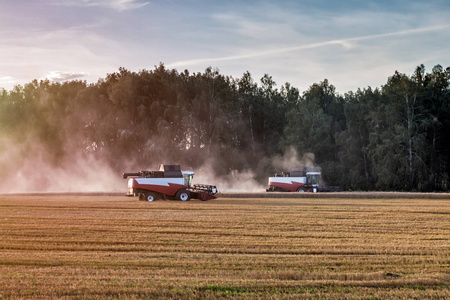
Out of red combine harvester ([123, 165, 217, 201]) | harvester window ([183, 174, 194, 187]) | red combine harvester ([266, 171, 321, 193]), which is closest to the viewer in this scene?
red combine harvester ([123, 165, 217, 201])

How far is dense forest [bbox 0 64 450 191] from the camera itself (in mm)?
63344

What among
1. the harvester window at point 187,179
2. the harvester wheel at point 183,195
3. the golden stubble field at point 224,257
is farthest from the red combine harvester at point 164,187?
the golden stubble field at point 224,257

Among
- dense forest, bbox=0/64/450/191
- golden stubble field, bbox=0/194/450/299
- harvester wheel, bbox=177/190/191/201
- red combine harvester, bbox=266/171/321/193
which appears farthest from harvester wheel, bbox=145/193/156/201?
dense forest, bbox=0/64/450/191

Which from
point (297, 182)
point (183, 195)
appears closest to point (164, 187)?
point (183, 195)

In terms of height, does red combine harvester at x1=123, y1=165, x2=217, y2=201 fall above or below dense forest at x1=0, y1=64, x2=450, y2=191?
below

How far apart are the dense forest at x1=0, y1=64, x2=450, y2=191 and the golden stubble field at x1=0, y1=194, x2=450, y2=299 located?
3978cm

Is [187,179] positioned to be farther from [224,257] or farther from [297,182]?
[224,257]

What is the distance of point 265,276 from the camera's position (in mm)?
12633

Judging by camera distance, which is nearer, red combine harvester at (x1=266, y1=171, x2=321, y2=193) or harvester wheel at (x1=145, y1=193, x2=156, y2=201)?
harvester wheel at (x1=145, y1=193, x2=156, y2=201)

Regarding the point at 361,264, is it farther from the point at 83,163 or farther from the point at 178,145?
the point at 83,163

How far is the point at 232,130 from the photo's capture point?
6956 cm

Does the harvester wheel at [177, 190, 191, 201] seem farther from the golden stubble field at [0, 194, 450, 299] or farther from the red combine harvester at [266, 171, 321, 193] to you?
the red combine harvester at [266, 171, 321, 193]

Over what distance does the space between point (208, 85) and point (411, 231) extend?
176 ft

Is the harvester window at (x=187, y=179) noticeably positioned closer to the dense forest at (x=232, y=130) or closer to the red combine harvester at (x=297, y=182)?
the red combine harvester at (x=297, y=182)
